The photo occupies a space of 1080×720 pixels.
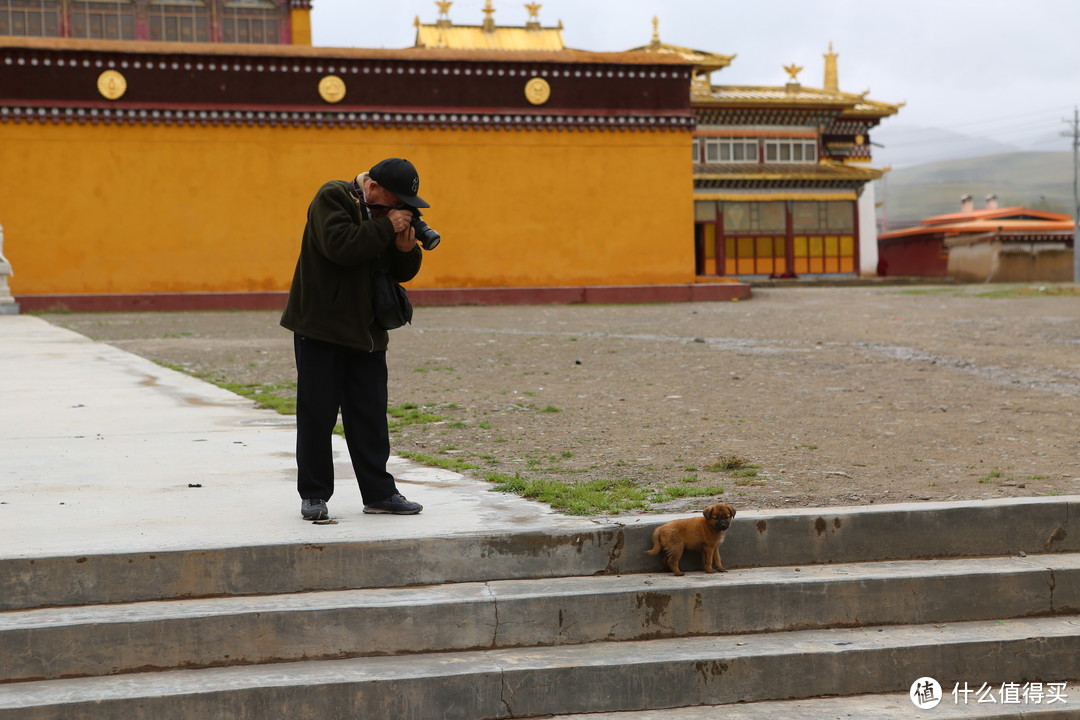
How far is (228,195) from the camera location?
27500 mm

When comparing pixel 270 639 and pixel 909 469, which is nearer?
pixel 270 639

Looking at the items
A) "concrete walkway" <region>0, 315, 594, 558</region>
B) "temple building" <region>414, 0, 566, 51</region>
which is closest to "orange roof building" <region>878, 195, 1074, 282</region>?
"temple building" <region>414, 0, 566, 51</region>

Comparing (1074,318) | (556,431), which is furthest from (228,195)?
(556,431)

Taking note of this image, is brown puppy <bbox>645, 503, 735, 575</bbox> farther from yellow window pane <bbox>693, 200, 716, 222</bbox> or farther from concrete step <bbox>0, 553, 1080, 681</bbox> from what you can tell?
yellow window pane <bbox>693, 200, 716, 222</bbox>

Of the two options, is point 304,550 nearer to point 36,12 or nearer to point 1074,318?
point 1074,318

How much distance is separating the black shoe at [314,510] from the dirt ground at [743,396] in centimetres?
126

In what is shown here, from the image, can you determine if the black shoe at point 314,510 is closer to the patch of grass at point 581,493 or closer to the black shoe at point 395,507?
the black shoe at point 395,507

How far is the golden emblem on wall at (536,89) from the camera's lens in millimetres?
28500

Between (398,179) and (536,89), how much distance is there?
79.7 feet

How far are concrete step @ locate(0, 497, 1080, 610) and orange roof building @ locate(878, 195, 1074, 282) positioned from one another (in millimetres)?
38930

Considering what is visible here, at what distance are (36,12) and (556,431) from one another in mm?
28793

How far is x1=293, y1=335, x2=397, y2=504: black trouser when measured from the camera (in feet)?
16.1

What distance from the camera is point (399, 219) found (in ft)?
15.8

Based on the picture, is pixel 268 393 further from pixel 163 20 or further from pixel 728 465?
pixel 163 20
